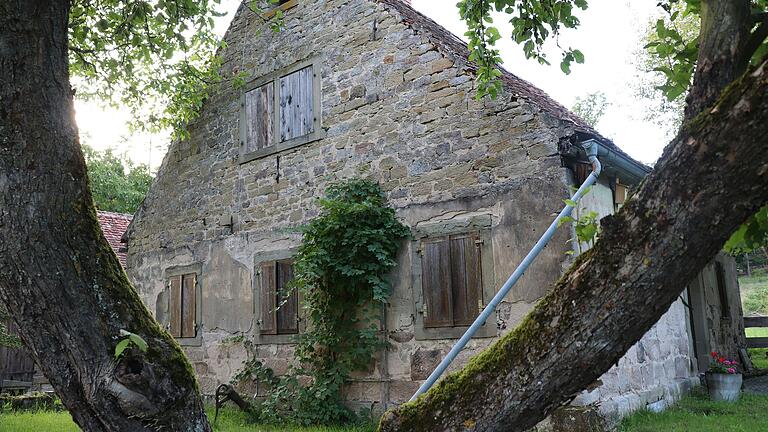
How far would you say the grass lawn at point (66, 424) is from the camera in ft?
24.1

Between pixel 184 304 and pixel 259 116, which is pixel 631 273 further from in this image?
pixel 184 304

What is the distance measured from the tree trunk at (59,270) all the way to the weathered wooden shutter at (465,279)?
15.1ft

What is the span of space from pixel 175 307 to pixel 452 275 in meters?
5.23

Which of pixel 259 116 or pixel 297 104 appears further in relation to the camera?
pixel 259 116

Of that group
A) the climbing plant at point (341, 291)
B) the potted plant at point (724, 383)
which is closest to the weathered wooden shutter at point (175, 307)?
the climbing plant at point (341, 291)

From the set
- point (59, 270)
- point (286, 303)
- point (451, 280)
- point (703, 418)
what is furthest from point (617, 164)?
point (59, 270)

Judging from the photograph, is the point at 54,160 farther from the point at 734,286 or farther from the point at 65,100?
the point at 734,286

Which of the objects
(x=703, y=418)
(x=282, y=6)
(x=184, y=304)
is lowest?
(x=703, y=418)

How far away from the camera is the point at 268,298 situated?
8.95 m

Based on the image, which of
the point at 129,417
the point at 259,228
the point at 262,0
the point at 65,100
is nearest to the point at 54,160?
the point at 65,100

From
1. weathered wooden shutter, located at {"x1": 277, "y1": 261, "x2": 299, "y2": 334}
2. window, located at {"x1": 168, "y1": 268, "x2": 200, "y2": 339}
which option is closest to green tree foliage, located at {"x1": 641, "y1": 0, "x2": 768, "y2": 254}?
weathered wooden shutter, located at {"x1": 277, "y1": 261, "x2": 299, "y2": 334}

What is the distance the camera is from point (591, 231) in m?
2.50

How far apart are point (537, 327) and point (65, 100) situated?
2.06 meters

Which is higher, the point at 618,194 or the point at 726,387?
the point at 618,194
